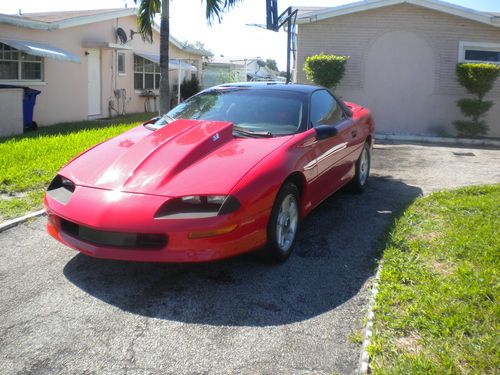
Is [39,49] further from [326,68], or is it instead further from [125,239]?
[125,239]

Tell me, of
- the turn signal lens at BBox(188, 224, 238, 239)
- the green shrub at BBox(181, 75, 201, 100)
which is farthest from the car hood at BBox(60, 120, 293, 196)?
the green shrub at BBox(181, 75, 201, 100)

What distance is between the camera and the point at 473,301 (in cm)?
336

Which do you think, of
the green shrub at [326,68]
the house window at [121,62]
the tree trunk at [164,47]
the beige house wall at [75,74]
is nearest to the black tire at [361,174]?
the tree trunk at [164,47]

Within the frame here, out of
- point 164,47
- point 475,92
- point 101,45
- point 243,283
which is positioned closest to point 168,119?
point 243,283

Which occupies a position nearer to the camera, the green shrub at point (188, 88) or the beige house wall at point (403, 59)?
the beige house wall at point (403, 59)

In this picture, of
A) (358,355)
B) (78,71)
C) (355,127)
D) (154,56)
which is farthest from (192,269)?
(154,56)

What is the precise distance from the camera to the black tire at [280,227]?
397 cm

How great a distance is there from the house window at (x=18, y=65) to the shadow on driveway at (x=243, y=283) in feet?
36.2

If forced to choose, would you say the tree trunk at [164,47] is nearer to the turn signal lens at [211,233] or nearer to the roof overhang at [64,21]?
the roof overhang at [64,21]

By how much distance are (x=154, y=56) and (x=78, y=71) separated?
5.03 m

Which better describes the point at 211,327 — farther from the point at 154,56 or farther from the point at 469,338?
the point at 154,56

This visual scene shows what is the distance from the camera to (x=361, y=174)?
21.8 feet

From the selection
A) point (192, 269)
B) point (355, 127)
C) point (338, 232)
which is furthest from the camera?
point (355, 127)

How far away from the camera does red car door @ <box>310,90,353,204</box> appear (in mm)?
4954
